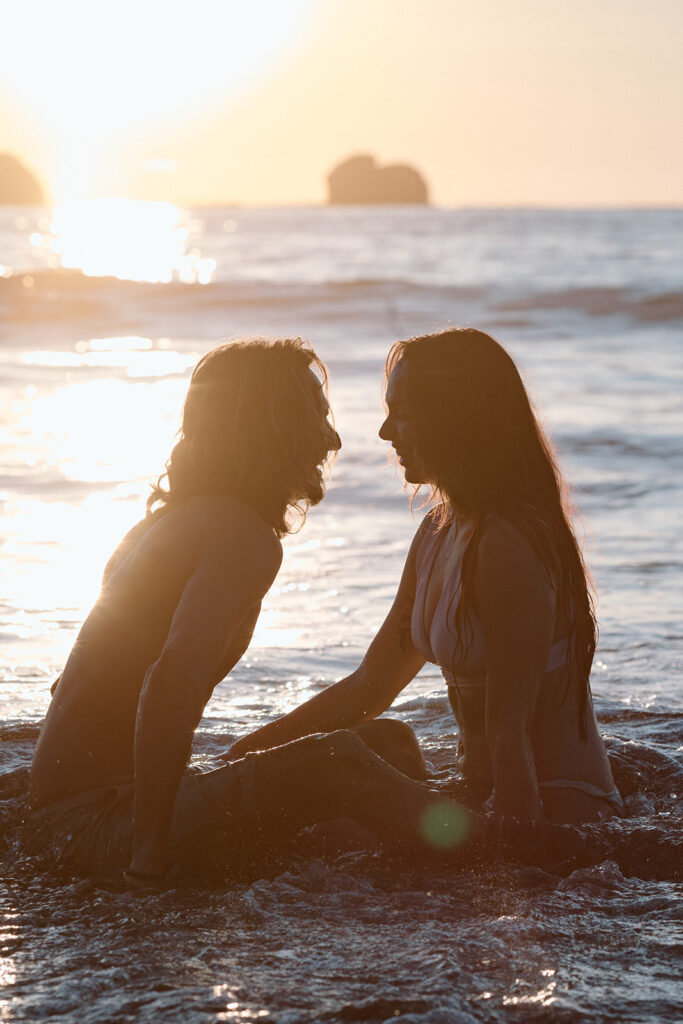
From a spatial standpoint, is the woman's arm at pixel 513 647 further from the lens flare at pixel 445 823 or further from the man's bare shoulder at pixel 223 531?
the man's bare shoulder at pixel 223 531

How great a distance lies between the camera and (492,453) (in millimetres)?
3576

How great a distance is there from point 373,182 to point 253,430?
165076 mm

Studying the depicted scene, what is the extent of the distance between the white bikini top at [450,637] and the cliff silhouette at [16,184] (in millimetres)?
178051

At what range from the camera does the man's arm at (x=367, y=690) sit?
4039mm

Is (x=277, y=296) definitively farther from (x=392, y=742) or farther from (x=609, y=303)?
(x=392, y=742)

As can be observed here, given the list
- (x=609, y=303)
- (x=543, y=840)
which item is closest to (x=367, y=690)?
(x=543, y=840)

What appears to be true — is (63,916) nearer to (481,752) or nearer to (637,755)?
(481,752)

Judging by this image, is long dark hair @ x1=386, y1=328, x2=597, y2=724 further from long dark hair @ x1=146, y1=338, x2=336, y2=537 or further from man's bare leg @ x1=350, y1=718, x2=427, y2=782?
man's bare leg @ x1=350, y1=718, x2=427, y2=782

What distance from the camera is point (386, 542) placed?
28.1 ft

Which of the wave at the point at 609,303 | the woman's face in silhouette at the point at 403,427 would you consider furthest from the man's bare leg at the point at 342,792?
the wave at the point at 609,303

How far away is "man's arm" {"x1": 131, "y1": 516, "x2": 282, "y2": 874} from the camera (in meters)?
3.27

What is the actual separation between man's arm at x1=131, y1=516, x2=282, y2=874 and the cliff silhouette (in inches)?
7019

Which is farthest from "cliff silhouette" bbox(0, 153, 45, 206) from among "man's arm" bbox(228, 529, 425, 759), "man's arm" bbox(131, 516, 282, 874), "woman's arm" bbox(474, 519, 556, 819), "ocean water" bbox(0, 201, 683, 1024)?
"woman's arm" bbox(474, 519, 556, 819)

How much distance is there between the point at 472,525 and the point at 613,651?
2975 mm
